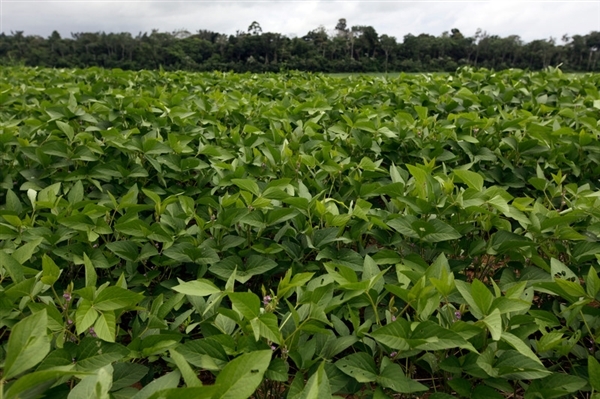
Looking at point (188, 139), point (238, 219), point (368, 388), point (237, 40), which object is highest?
point (237, 40)

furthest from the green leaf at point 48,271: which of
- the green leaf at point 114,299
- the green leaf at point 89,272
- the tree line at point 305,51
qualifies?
the tree line at point 305,51

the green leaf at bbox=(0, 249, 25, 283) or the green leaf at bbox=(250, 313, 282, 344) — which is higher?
the green leaf at bbox=(0, 249, 25, 283)

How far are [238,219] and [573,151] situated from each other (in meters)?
2.03

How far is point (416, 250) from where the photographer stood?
1599 mm

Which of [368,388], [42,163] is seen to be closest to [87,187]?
[42,163]

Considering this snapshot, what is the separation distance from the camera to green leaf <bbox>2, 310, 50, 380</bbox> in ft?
2.42

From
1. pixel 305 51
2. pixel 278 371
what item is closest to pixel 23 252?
pixel 278 371

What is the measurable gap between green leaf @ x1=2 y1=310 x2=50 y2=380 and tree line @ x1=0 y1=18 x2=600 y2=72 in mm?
19323

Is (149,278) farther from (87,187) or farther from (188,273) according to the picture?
(87,187)

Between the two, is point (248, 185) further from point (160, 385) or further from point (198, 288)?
point (160, 385)

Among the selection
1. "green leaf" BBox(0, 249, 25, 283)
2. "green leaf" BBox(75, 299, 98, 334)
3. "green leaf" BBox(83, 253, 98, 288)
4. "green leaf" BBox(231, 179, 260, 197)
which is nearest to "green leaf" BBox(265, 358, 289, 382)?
"green leaf" BBox(75, 299, 98, 334)

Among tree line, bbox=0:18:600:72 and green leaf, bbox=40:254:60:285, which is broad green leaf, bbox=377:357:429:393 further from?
tree line, bbox=0:18:600:72

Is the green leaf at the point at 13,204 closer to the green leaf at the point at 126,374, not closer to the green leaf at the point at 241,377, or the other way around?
the green leaf at the point at 126,374

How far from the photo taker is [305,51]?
26828 mm
